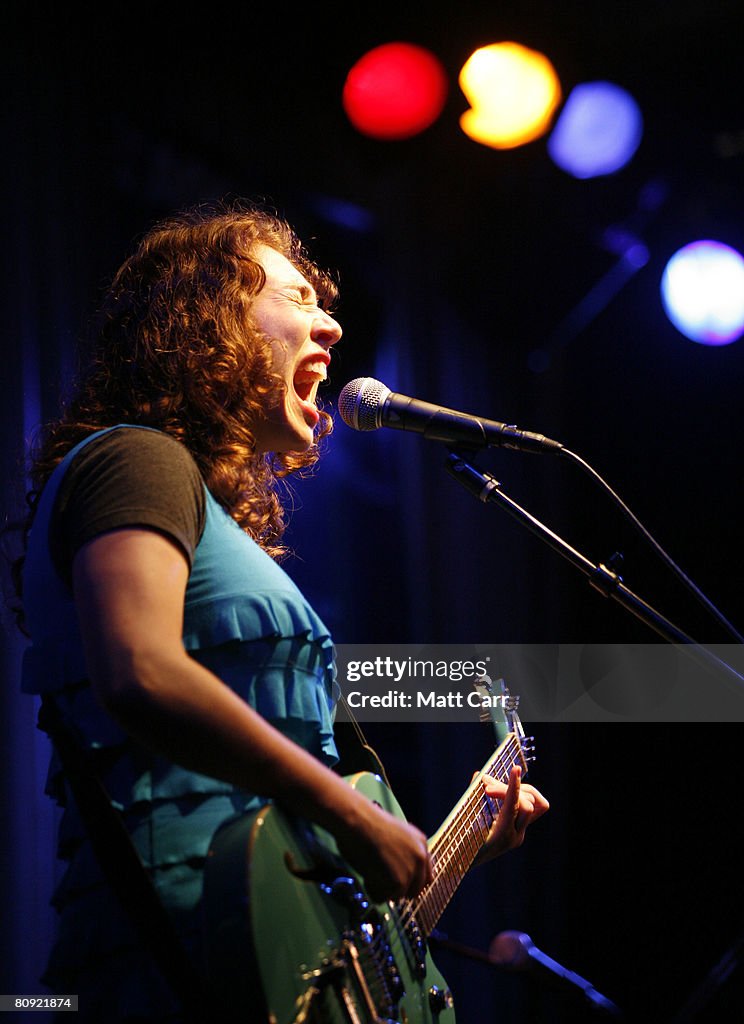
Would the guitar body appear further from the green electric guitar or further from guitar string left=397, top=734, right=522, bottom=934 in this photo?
guitar string left=397, top=734, right=522, bottom=934

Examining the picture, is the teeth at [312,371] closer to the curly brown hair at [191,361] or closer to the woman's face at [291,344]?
the woman's face at [291,344]

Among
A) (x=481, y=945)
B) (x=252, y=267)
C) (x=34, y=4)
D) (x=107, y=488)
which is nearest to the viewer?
(x=107, y=488)

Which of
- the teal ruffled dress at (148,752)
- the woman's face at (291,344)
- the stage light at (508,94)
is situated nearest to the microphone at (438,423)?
the woman's face at (291,344)

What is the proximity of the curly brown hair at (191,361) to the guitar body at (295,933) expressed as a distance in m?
0.58

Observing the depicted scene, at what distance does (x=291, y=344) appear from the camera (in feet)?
5.90

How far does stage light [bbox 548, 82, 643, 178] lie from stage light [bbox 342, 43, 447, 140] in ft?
1.71

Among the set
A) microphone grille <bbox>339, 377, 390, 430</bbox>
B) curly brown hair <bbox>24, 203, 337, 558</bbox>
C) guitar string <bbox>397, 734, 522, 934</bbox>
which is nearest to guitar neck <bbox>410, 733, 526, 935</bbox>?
guitar string <bbox>397, 734, 522, 934</bbox>

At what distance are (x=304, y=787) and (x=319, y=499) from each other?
226 cm

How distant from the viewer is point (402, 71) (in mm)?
3535

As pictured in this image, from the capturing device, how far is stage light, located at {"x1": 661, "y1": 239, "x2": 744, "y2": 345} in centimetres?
369

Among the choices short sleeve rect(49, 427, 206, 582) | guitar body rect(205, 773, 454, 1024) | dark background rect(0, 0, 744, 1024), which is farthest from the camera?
dark background rect(0, 0, 744, 1024)

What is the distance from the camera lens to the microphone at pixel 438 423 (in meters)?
1.78

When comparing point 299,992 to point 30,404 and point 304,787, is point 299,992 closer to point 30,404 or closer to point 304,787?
point 304,787

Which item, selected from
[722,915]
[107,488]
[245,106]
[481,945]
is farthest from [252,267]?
[722,915]
